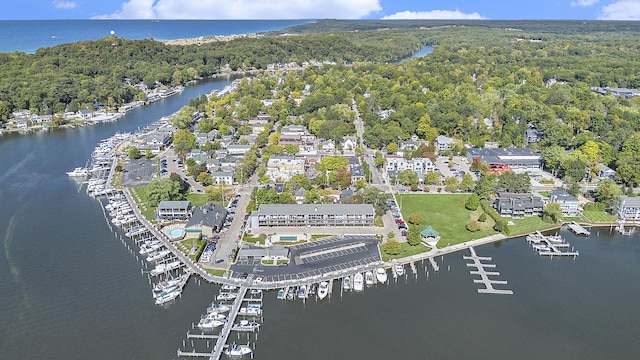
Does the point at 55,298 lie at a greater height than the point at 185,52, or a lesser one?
lesser

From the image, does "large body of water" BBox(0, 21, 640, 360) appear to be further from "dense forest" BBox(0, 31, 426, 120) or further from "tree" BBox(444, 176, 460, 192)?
"dense forest" BBox(0, 31, 426, 120)

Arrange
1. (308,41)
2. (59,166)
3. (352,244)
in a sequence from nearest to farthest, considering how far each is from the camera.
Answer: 1. (352,244)
2. (59,166)
3. (308,41)

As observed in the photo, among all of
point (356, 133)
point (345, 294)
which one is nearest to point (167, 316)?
point (345, 294)

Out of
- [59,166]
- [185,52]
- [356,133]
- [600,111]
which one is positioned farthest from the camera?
[185,52]

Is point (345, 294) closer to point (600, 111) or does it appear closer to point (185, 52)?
point (600, 111)

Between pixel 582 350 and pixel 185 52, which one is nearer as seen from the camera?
pixel 582 350

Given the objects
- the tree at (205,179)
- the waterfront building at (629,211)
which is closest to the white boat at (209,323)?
the tree at (205,179)

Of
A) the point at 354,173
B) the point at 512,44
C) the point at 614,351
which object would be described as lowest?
the point at 614,351
